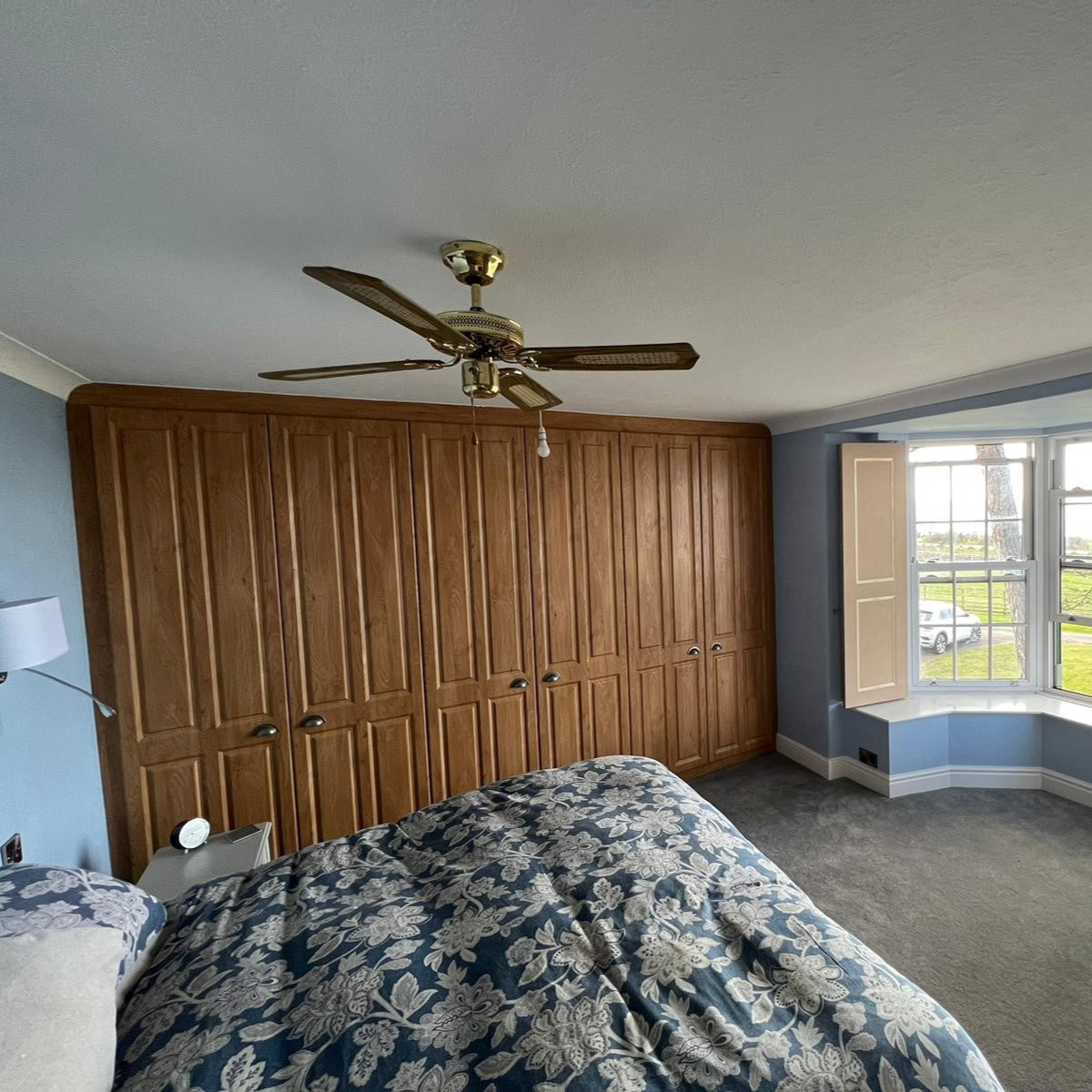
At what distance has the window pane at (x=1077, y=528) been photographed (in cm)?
335

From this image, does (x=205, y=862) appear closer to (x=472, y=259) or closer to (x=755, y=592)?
(x=472, y=259)

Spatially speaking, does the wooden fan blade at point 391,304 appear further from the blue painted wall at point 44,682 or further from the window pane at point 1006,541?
the window pane at point 1006,541

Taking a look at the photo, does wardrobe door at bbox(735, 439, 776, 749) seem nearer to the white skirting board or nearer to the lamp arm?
the white skirting board

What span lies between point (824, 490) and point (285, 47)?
11.8 ft

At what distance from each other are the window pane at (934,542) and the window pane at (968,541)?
0.12ft

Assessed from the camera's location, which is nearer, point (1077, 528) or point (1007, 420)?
point (1007, 420)

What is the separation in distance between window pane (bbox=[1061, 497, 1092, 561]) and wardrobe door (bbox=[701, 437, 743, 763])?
205 cm

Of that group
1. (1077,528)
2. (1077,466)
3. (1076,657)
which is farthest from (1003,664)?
(1077,466)

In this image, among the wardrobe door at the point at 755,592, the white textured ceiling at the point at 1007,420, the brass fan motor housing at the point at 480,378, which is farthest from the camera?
the wardrobe door at the point at 755,592

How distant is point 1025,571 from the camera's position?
3580 millimetres

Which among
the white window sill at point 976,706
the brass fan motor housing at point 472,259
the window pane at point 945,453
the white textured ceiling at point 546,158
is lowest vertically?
the white window sill at point 976,706

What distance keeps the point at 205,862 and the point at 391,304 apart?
7.56 feet

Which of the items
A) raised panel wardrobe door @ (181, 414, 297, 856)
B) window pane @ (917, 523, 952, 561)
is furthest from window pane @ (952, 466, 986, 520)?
raised panel wardrobe door @ (181, 414, 297, 856)

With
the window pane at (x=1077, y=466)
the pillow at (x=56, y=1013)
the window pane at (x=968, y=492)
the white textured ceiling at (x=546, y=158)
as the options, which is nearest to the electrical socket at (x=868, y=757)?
the window pane at (x=968, y=492)
